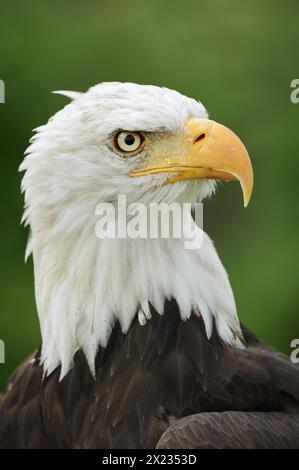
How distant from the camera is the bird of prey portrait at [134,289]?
320cm

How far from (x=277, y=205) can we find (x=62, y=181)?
3700 mm

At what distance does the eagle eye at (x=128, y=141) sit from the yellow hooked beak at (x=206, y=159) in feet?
0.21

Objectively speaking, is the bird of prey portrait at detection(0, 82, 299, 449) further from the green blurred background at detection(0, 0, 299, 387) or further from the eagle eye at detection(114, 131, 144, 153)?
the green blurred background at detection(0, 0, 299, 387)

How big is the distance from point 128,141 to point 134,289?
0.47 metres

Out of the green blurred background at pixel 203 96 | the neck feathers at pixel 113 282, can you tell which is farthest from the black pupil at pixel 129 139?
the green blurred background at pixel 203 96

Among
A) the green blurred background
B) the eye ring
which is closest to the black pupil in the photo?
the eye ring

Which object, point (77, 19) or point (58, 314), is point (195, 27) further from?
point (58, 314)

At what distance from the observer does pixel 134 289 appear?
10.7 ft

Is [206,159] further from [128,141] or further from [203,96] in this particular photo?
[203,96]

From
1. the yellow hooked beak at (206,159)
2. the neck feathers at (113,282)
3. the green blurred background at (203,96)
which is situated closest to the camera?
the yellow hooked beak at (206,159)

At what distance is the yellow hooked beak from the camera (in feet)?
10.3

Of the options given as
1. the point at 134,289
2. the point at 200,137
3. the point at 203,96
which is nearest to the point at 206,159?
the point at 200,137

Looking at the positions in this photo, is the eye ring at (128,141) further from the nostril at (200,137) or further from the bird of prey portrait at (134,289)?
the nostril at (200,137)
